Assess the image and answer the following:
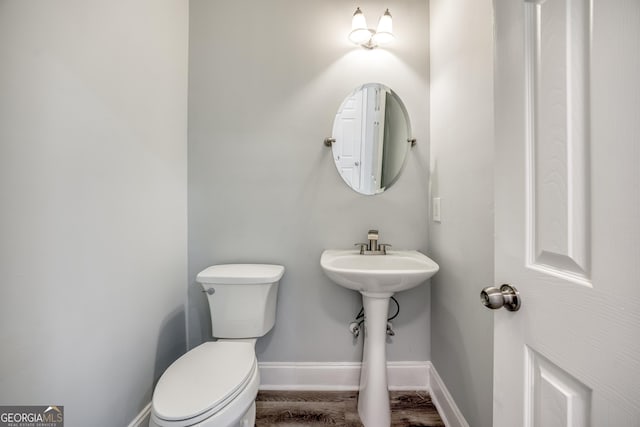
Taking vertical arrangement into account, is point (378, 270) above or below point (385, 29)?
below

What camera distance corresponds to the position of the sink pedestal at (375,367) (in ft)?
4.16

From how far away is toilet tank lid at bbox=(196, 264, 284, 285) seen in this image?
1.35 metres

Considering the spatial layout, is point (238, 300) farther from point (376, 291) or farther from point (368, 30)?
point (368, 30)

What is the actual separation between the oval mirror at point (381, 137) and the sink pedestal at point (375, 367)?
64 centimetres

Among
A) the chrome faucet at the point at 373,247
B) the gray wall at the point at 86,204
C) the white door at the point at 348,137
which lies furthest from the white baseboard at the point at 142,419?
the white door at the point at 348,137

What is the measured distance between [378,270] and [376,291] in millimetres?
145

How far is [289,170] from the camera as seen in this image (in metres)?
1.58

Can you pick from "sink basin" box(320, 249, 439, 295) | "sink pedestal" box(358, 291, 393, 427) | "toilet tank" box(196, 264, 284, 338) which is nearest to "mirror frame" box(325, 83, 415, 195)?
"sink basin" box(320, 249, 439, 295)

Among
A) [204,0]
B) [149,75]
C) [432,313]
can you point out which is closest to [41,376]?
[149,75]

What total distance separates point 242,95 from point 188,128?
1.24ft

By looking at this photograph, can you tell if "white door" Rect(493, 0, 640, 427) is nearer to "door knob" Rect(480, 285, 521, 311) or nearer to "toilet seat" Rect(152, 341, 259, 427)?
"door knob" Rect(480, 285, 521, 311)

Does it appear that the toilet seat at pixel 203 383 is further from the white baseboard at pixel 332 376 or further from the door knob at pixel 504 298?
the door knob at pixel 504 298

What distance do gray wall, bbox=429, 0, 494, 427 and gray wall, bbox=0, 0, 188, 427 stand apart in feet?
4.74

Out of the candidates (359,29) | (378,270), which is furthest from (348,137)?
(378,270)
